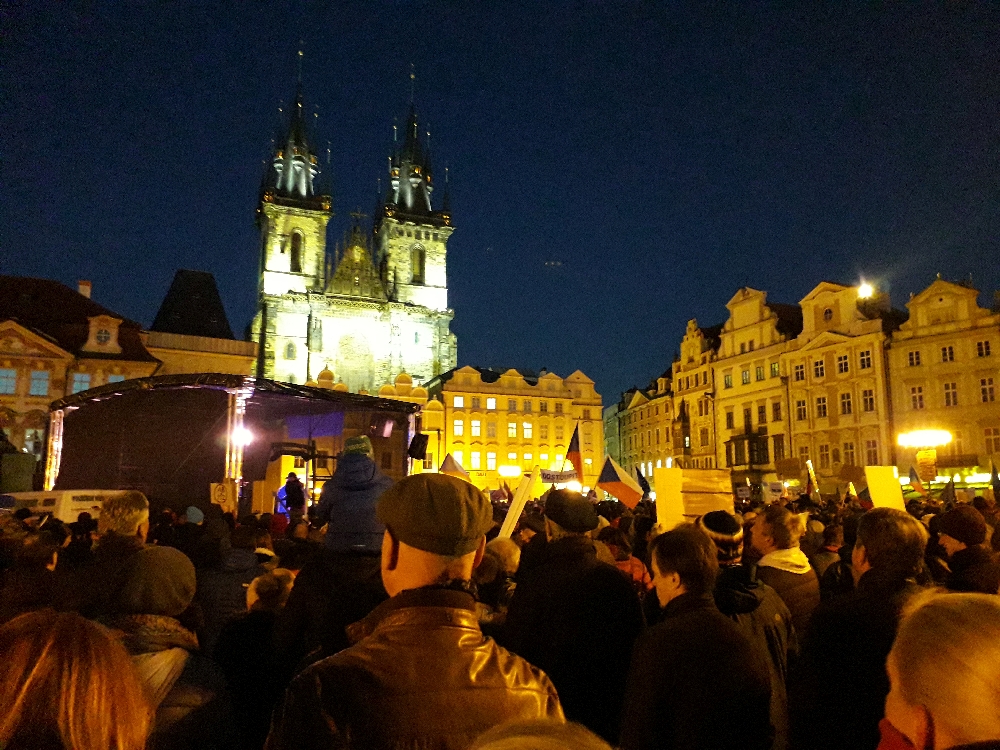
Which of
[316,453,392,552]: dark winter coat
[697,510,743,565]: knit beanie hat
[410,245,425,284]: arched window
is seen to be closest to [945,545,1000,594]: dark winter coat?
[697,510,743,565]: knit beanie hat

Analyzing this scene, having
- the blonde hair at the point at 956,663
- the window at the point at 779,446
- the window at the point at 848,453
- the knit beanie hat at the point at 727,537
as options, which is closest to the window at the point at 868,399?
the window at the point at 848,453

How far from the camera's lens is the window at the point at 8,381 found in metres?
36.5

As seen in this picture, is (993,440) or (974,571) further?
(993,440)

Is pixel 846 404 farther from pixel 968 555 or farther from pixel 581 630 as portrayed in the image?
pixel 581 630

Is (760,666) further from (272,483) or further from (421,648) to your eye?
(272,483)

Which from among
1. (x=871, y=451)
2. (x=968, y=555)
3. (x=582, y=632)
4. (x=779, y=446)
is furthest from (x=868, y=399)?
(x=582, y=632)

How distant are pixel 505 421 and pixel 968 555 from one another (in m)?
55.2

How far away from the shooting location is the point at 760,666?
2768 mm

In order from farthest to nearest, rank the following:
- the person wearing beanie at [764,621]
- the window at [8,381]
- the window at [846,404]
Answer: the window at [846,404]
the window at [8,381]
the person wearing beanie at [764,621]

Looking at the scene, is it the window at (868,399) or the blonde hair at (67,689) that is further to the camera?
the window at (868,399)

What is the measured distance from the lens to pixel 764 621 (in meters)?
3.42

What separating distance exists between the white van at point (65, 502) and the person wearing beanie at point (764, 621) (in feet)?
48.8

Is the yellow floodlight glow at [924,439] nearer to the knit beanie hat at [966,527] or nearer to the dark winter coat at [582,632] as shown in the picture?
the knit beanie hat at [966,527]

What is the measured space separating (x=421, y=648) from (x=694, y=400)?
54.1 metres
